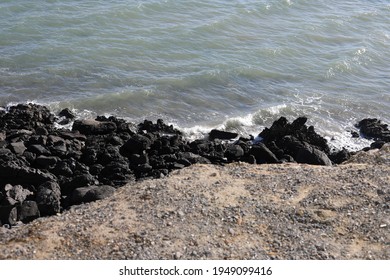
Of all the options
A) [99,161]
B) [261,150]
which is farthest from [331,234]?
[99,161]

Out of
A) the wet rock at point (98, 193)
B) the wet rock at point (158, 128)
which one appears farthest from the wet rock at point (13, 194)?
the wet rock at point (158, 128)

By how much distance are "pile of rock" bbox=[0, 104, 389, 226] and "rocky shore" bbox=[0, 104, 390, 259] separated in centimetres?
4

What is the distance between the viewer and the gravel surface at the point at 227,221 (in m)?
14.3

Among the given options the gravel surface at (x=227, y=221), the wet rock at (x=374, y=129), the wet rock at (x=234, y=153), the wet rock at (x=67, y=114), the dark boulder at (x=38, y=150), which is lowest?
the wet rock at (x=374, y=129)

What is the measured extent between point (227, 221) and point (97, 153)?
298 inches

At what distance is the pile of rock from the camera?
1811 centimetres

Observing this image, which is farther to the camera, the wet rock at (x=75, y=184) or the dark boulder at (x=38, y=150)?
the dark boulder at (x=38, y=150)

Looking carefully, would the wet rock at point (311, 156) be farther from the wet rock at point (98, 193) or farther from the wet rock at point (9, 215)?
the wet rock at point (9, 215)

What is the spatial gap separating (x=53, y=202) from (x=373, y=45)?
1094 inches

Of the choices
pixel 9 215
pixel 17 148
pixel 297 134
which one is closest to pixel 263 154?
pixel 297 134

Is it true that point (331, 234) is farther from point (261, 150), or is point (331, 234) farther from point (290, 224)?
point (261, 150)

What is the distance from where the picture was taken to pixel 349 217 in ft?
52.6

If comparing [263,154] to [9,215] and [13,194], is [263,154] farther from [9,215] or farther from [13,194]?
[9,215]

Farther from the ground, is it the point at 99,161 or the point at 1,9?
the point at 1,9
